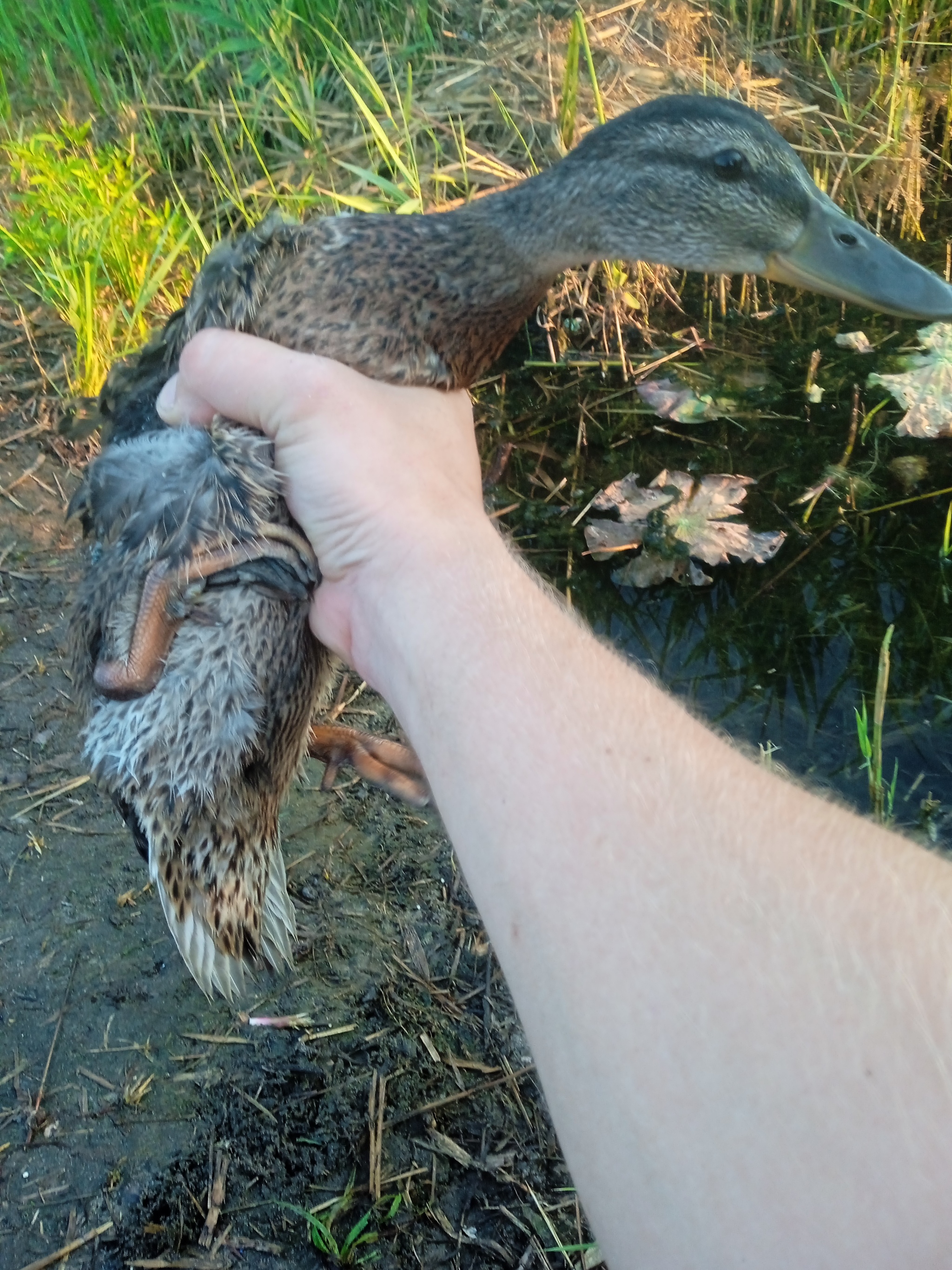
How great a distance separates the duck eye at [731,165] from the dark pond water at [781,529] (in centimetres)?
86

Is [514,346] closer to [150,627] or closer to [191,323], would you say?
[191,323]

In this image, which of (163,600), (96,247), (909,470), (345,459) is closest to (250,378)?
(345,459)

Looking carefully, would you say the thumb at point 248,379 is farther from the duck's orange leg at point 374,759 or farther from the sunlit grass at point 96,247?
the sunlit grass at point 96,247

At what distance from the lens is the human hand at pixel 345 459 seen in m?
1.38

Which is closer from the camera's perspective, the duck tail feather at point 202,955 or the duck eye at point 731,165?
the duck tail feather at point 202,955

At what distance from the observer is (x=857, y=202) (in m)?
3.13

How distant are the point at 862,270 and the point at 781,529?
29.1 inches

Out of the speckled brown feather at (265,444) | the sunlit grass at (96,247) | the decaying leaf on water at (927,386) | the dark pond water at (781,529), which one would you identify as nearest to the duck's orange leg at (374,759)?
the speckled brown feather at (265,444)

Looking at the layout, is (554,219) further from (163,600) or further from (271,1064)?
(271,1064)

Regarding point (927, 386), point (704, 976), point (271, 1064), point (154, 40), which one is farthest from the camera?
point (154, 40)

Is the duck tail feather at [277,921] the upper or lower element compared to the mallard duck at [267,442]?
lower

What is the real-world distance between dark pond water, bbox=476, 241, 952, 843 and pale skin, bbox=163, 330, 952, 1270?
43.7 inches

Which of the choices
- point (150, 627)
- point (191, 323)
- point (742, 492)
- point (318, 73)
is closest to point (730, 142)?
point (742, 492)

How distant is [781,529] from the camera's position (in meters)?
2.40
